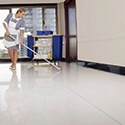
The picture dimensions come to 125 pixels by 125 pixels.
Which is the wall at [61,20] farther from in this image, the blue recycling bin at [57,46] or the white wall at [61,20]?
the blue recycling bin at [57,46]

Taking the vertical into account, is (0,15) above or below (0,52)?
above

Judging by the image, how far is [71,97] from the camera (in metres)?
2.30

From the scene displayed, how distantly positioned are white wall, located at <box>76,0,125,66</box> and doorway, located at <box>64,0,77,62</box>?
3.35ft

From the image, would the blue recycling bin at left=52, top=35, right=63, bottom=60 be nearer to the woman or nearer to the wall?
the wall

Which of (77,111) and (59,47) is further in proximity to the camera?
(59,47)

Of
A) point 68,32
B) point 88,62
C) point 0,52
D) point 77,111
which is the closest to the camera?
point 77,111

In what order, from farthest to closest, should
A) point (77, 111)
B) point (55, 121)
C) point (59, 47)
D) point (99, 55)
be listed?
point (59, 47) < point (99, 55) < point (77, 111) < point (55, 121)

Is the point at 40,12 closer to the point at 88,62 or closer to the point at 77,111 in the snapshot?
the point at 88,62

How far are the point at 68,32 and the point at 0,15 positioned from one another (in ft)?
10.5

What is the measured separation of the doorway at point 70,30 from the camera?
7988 mm

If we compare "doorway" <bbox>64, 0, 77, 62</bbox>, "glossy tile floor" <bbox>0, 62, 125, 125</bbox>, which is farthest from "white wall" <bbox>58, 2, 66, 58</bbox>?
"glossy tile floor" <bbox>0, 62, 125, 125</bbox>

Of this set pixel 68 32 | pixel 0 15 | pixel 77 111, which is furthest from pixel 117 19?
pixel 0 15

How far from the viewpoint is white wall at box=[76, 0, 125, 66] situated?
164 inches

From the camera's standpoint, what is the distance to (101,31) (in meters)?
5.08
